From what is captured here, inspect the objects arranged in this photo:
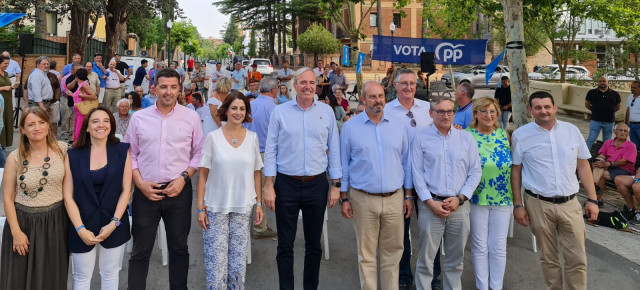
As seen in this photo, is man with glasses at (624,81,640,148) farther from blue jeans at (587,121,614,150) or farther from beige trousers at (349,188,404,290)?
beige trousers at (349,188,404,290)

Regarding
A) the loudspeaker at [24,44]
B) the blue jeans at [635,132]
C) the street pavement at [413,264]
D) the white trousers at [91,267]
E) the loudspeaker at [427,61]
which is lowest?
the street pavement at [413,264]

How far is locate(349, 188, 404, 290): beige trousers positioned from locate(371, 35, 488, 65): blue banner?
7.40 m

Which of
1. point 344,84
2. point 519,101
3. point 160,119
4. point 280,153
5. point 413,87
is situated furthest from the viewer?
point 344,84

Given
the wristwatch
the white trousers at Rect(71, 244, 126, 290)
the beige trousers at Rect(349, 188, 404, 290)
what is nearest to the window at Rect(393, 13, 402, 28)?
the beige trousers at Rect(349, 188, 404, 290)

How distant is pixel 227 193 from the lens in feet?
12.9

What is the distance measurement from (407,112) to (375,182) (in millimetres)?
1148

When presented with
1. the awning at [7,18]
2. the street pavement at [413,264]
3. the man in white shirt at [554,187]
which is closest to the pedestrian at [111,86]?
the awning at [7,18]

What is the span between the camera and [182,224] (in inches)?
158

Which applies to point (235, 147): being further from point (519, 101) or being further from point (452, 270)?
point (519, 101)

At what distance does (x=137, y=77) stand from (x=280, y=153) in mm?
13157

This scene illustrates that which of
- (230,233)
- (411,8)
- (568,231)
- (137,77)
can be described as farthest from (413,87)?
(411,8)

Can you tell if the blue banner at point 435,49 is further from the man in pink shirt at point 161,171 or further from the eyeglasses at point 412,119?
the man in pink shirt at point 161,171

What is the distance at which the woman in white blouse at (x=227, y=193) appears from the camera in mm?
3934

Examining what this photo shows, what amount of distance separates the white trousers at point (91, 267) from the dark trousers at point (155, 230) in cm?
16
